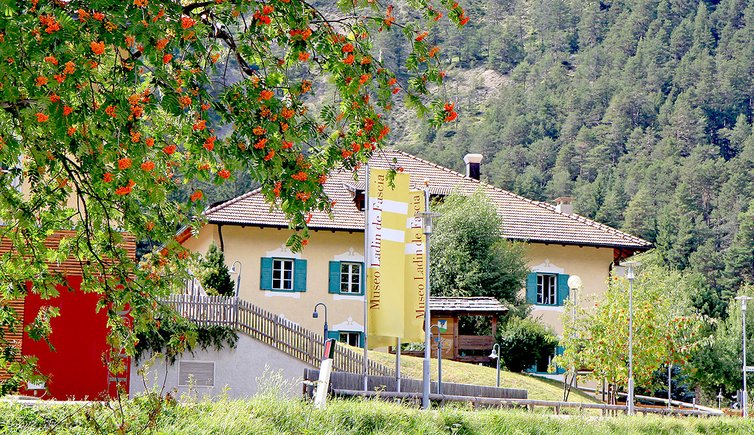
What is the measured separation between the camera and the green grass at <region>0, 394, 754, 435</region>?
15.3 meters

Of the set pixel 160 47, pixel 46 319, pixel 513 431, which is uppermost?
pixel 160 47

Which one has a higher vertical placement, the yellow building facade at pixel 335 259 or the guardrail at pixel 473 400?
the yellow building facade at pixel 335 259

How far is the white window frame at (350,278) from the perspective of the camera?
1597 inches

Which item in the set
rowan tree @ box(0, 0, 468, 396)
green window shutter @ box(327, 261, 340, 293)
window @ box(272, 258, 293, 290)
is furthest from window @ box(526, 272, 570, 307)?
rowan tree @ box(0, 0, 468, 396)

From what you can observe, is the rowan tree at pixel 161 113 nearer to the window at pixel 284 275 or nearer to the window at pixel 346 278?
the window at pixel 284 275

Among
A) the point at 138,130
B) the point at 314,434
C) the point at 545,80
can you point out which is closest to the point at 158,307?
the point at 138,130

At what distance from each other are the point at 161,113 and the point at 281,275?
29.4 meters

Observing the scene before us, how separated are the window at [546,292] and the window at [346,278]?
6.82 metres

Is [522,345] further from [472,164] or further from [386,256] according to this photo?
[386,256]

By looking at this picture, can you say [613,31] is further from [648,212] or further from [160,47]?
[160,47]

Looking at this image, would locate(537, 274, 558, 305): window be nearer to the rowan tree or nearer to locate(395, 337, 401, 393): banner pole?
locate(395, 337, 401, 393): banner pole

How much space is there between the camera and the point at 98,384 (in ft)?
73.9

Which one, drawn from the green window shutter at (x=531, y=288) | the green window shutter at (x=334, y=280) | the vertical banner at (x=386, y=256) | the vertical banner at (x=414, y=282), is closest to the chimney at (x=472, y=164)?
the green window shutter at (x=531, y=288)

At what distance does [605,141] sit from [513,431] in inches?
4868
